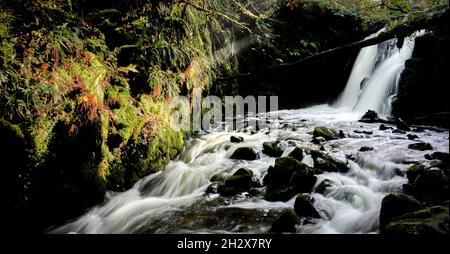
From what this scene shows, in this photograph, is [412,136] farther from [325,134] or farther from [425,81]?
[425,81]

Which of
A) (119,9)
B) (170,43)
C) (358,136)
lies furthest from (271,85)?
(119,9)

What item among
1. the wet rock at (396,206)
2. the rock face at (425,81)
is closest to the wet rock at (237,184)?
the wet rock at (396,206)

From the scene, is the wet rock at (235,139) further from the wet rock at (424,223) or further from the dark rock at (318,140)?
the wet rock at (424,223)

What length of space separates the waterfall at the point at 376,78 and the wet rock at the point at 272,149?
5.89 meters

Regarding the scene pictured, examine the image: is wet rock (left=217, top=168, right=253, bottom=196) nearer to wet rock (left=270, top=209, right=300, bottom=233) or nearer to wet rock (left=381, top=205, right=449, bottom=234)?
wet rock (left=270, top=209, right=300, bottom=233)

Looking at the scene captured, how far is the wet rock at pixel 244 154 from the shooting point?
21.3 ft

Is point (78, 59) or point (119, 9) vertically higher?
point (119, 9)

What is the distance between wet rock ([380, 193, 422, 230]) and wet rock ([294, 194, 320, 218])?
2.77 ft

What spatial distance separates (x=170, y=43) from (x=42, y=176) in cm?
367

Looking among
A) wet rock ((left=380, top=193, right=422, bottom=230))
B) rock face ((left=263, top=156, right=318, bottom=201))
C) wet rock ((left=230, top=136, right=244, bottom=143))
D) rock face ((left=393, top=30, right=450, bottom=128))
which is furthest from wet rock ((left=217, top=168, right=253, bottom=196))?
rock face ((left=393, top=30, right=450, bottom=128))

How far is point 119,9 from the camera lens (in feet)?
20.0

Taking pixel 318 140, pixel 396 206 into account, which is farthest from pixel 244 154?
pixel 396 206

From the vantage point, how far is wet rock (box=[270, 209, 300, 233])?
380cm
